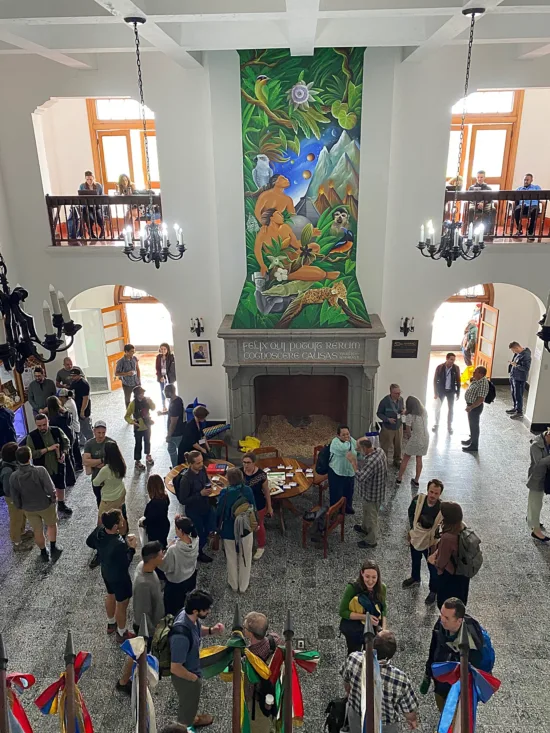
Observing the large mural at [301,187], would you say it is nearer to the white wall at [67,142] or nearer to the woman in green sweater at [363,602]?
the woman in green sweater at [363,602]

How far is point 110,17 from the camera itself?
524 centimetres

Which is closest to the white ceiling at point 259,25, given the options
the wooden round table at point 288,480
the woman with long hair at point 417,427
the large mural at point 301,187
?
the large mural at point 301,187

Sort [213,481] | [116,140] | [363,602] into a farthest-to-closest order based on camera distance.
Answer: [116,140]
[213,481]
[363,602]

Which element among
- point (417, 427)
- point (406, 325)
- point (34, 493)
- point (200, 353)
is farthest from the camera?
point (200, 353)

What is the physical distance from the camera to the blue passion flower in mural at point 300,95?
8289mm

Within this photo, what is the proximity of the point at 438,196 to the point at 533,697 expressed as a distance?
696 centimetres

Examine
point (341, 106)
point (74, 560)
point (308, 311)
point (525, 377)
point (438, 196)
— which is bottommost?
point (74, 560)

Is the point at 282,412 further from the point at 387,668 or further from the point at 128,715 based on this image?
the point at 387,668

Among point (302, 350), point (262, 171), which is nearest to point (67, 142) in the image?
point (262, 171)

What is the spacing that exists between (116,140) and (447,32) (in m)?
8.18

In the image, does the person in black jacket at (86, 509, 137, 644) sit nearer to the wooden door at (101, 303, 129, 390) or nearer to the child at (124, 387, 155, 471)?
the child at (124, 387, 155, 471)

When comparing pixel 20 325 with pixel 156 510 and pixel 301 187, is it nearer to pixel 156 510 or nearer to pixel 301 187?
pixel 156 510

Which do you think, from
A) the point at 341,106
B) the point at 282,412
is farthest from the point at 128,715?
the point at 341,106

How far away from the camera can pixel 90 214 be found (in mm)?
9727
